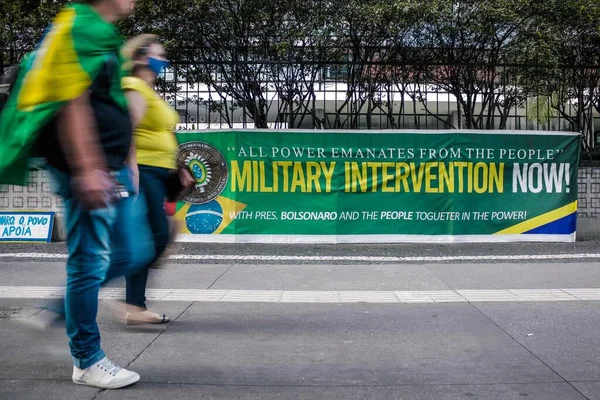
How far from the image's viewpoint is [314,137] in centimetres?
942

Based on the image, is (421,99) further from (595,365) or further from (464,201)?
(595,365)

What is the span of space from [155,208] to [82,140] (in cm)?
134

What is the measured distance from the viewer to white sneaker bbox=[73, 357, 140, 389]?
2.98 m

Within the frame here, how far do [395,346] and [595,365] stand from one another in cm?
115

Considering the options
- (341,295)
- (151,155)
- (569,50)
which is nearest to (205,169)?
(341,295)

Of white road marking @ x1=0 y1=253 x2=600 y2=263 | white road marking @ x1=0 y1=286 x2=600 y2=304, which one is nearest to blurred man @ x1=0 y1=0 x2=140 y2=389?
white road marking @ x1=0 y1=286 x2=600 y2=304

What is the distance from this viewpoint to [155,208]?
3.94m

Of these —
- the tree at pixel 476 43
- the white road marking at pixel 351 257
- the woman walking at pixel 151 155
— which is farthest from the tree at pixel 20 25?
the woman walking at pixel 151 155

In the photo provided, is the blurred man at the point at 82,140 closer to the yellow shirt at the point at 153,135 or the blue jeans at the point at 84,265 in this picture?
the blue jeans at the point at 84,265

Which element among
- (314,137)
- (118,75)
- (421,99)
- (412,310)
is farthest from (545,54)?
(118,75)

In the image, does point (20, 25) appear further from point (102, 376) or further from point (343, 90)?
point (102, 376)

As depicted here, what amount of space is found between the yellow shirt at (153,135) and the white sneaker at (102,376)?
1.38 m

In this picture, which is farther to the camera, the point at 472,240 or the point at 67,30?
the point at 472,240

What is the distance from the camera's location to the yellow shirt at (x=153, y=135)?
393cm
